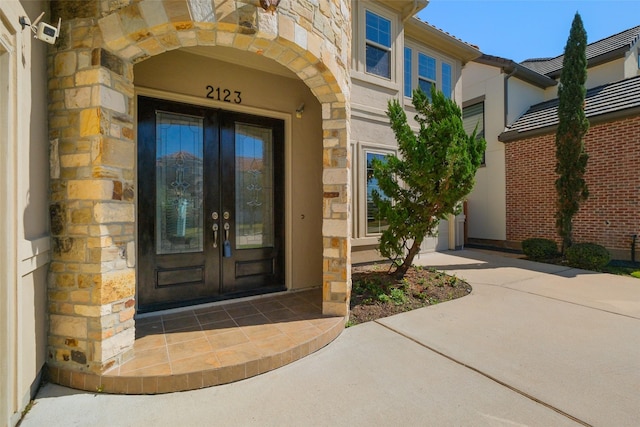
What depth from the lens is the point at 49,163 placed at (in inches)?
94.4

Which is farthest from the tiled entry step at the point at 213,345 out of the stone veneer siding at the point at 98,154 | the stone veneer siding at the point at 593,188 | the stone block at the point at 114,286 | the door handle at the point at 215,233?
the stone veneer siding at the point at 593,188

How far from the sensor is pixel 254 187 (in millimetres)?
4352

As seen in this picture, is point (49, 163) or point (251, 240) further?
point (251, 240)

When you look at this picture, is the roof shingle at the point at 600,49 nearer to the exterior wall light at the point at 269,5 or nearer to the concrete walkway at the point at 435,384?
the concrete walkway at the point at 435,384

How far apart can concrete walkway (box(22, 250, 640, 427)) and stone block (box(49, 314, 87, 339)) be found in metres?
0.41

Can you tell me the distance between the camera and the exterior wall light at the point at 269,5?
102 inches

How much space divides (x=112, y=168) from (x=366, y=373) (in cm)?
269

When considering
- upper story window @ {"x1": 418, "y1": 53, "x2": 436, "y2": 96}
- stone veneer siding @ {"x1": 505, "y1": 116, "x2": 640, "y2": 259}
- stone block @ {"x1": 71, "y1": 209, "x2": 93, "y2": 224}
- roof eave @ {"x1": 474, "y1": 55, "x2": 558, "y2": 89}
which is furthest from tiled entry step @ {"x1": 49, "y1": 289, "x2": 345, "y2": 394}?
roof eave @ {"x1": 474, "y1": 55, "x2": 558, "y2": 89}

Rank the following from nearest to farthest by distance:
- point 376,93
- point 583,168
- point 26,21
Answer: point 26,21
point 376,93
point 583,168

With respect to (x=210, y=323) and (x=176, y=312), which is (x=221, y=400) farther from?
(x=176, y=312)

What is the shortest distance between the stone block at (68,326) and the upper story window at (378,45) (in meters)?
6.21

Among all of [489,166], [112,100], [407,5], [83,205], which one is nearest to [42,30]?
[112,100]

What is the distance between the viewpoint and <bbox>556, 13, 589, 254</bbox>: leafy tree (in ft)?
23.4

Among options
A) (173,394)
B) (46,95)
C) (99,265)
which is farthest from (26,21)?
(173,394)
